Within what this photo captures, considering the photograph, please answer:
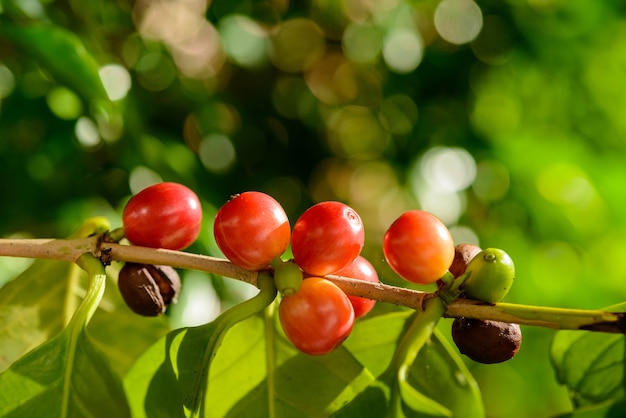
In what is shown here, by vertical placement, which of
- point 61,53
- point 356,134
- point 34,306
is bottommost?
point 356,134

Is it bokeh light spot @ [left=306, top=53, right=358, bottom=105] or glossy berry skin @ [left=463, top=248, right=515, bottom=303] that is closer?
glossy berry skin @ [left=463, top=248, right=515, bottom=303]

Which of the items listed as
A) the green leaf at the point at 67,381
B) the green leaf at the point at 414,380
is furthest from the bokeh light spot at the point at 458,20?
the green leaf at the point at 67,381

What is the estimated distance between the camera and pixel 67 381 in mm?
1280

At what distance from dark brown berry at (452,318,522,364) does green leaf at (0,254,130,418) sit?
646 mm

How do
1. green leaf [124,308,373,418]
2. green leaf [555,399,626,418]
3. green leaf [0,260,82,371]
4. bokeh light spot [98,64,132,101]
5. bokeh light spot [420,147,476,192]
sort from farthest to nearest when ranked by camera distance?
bokeh light spot [420,147,476,192]
bokeh light spot [98,64,132,101]
green leaf [0,260,82,371]
green leaf [124,308,373,418]
green leaf [555,399,626,418]

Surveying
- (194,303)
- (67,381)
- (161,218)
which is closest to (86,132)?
(194,303)

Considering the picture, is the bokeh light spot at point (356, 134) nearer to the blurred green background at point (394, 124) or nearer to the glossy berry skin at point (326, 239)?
the blurred green background at point (394, 124)

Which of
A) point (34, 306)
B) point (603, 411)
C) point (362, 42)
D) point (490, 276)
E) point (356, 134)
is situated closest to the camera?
point (603, 411)

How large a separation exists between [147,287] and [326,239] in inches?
16.3

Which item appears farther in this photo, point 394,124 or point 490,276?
point 394,124

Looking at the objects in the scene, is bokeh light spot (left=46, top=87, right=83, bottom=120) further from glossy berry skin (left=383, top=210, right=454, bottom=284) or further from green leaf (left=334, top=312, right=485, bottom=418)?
glossy berry skin (left=383, top=210, right=454, bottom=284)


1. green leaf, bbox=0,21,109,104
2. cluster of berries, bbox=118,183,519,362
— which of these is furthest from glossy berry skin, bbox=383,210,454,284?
green leaf, bbox=0,21,109,104

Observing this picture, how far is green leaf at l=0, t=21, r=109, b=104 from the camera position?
1881 mm

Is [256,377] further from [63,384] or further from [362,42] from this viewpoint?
[362,42]
